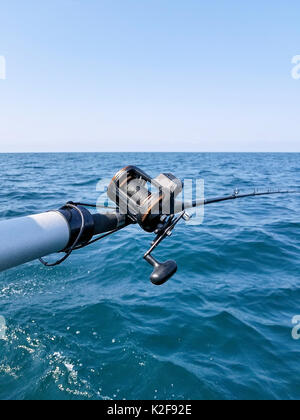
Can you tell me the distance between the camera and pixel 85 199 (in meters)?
13.8

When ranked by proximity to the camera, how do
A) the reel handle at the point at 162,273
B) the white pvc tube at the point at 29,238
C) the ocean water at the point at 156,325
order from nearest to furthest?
1. the white pvc tube at the point at 29,238
2. the reel handle at the point at 162,273
3. the ocean water at the point at 156,325

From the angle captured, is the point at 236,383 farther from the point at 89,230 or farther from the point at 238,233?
the point at 238,233

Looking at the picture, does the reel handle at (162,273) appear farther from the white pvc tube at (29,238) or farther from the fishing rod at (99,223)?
the white pvc tube at (29,238)

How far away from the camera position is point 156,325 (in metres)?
4.73

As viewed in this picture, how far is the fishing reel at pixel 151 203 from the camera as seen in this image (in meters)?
1.95

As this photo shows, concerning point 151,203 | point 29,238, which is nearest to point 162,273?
point 151,203

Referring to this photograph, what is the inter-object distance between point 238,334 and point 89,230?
378 cm

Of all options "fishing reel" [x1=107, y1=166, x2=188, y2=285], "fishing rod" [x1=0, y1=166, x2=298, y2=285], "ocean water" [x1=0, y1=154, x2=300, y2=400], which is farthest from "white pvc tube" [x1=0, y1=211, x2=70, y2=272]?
"ocean water" [x1=0, y1=154, x2=300, y2=400]

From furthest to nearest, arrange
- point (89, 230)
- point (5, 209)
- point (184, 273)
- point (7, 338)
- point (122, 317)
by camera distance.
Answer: point (5, 209), point (184, 273), point (122, 317), point (7, 338), point (89, 230)

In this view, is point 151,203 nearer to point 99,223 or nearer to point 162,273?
point 99,223

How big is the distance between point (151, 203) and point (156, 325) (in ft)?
11.3

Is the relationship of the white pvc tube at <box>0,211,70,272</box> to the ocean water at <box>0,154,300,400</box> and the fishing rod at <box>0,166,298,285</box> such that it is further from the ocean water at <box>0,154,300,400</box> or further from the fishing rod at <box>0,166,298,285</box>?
the ocean water at <box>0,154,300,400</box>

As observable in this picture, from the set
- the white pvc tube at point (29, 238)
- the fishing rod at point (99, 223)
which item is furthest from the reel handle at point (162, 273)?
the white pvc tube at point (29, 238)

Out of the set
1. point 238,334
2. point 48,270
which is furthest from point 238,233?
point 48,270
